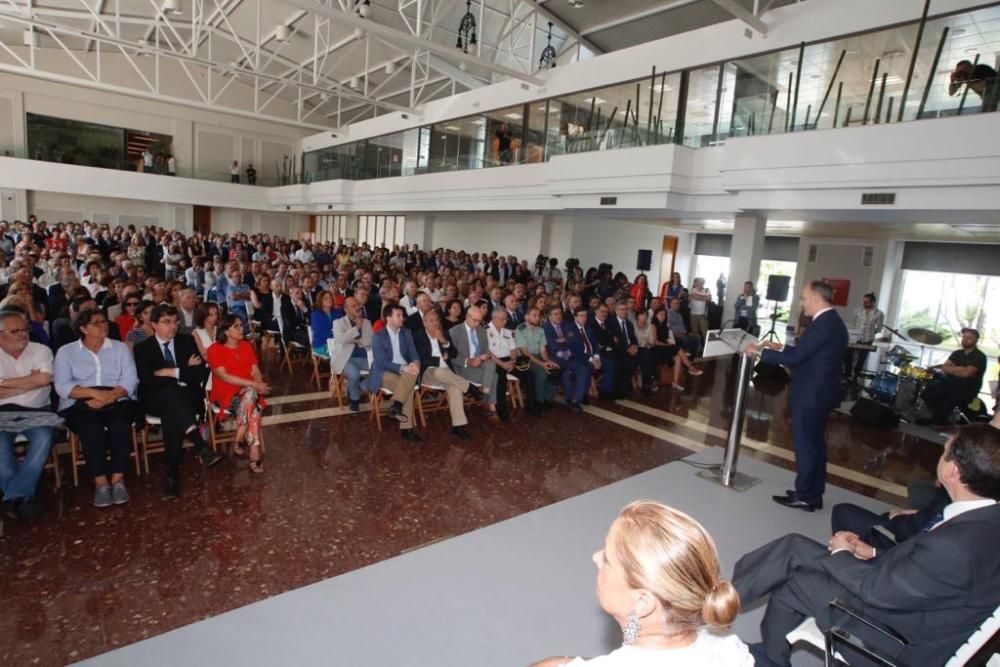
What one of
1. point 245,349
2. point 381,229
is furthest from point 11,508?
point 381,229

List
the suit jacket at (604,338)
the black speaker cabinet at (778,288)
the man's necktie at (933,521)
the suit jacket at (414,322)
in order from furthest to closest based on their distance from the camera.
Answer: the black speaker cabinet at (778,288)
the suit jacket at (604,338)
the suit jacket at (414,322)
the man's necktie at (933,521)

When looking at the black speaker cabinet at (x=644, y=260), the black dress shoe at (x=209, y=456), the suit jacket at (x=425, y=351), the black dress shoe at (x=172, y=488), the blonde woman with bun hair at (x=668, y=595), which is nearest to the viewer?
the blonde woman with bun hair at (x=668, y=595)

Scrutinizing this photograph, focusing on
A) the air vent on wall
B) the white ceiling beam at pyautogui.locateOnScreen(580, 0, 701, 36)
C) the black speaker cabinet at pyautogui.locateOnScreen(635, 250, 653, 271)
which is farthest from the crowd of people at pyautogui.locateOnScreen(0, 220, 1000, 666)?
the white ceiling beam at pyautogui.locateOnScreen(580, 0, 701, 36)

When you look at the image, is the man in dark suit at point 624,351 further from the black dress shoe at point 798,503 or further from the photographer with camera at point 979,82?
the photographer with camera at point 979,82

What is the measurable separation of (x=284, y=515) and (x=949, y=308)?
1440cm

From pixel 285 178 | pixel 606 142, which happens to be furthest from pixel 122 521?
pixel 285 178

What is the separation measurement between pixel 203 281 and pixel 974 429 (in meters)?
11.2

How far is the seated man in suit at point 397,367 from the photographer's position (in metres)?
5.08

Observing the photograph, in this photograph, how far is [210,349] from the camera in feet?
13.8

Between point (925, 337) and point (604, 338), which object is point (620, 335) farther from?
point (925, 337)

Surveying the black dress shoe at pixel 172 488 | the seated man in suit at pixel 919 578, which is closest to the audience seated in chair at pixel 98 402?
the black dress shoe at pixel 172 488

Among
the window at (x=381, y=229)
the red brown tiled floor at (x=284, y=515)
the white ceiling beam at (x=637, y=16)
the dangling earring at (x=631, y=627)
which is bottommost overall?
the red brown tiled floor at (x=284, y=515)

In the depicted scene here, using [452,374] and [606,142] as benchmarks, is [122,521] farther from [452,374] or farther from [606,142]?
[606,142]

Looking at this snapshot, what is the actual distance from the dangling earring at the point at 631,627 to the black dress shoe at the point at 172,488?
3.53 meters
